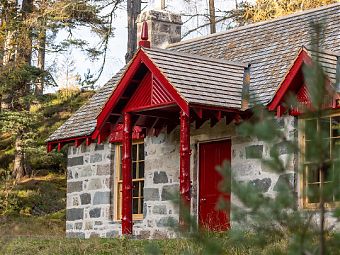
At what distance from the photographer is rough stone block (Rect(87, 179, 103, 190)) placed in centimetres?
1691

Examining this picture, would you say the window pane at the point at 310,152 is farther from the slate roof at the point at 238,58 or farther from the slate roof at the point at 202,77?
the slate roof at the point at 202,77

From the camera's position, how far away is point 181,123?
13688 millimetres

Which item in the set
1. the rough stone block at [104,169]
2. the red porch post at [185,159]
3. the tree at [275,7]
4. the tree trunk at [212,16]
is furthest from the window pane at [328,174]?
the tree trunk at [212,16]

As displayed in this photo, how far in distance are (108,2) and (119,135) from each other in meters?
12.7

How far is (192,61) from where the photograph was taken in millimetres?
14484

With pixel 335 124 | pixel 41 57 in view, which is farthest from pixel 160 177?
pixel 41 57

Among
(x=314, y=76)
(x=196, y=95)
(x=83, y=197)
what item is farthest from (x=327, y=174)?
(x=83, y=197)

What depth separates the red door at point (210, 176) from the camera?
48.3ft

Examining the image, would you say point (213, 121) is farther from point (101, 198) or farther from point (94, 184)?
point (94, 184)

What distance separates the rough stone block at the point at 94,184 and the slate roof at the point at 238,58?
1.03 meters

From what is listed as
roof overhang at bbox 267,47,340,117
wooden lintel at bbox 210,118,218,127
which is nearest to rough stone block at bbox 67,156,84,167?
wooden lintel at bbox 210,118,218,127

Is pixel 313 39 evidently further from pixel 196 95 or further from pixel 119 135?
pixel 119 135

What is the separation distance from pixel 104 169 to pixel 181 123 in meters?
3.64

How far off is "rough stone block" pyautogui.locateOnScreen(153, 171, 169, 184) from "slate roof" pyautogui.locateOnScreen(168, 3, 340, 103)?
8.30 feet
